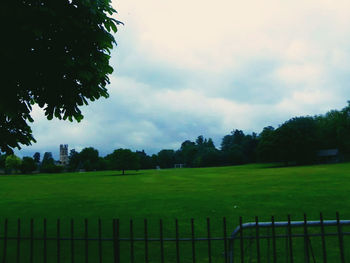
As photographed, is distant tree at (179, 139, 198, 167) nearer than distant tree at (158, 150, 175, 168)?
No

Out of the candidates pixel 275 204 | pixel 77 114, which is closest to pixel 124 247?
pixel 77 114

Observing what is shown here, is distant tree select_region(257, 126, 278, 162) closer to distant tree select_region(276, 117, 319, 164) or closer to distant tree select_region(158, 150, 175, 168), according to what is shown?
distant tree select_region(276, 117, 319, 164)

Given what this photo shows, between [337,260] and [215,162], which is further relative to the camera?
[215,162]

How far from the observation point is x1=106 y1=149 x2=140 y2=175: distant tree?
9288 centimetres

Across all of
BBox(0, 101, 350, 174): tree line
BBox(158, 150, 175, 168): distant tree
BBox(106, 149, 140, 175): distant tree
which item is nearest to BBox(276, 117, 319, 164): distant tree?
BBox(0, 101, 350, 174): tree line

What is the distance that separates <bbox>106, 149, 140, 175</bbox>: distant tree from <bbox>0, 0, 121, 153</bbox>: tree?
83.9 m

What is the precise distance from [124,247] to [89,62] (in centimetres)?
670

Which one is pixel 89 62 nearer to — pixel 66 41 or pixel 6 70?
pixel 66 41

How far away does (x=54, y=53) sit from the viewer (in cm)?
827

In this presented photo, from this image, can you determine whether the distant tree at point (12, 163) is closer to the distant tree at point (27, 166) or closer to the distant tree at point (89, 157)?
the distant tree at point (27, 166)

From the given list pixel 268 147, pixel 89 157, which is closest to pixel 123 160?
pixel 268 147

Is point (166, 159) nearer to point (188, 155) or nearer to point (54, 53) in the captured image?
point (188, 155)

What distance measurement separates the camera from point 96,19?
8.86m

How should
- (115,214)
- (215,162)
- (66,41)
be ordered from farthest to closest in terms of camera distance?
(215,162)
(115,214)
(66,41)
